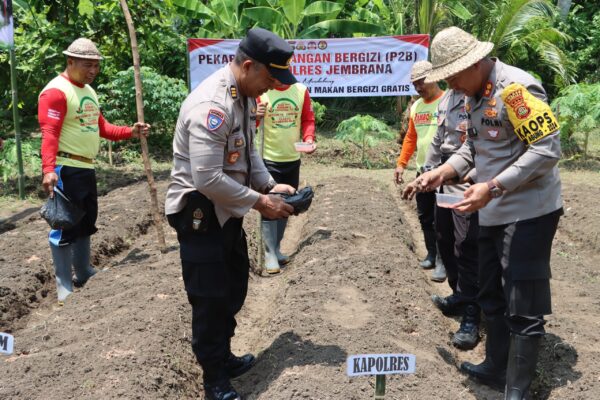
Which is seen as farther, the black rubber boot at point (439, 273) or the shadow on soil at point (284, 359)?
the black rubber boot at point (439, 273)

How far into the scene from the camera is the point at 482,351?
13.6 ft

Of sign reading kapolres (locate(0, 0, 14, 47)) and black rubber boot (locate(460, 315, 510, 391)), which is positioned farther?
sign reading kapolres (locate(0, 0, 14, 47))

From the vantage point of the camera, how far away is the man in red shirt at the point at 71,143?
4617 millimetres

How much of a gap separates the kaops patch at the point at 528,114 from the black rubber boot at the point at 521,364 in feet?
3.46

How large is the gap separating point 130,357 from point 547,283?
2359 millimetres

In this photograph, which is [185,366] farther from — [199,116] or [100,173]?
[100,173]

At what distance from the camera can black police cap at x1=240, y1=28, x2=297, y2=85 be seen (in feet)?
9.25

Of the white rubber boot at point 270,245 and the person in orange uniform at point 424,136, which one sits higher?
the person in orange uniform at point 424,136

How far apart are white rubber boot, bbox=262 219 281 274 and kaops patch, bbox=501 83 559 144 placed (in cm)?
306

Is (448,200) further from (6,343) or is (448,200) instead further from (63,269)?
(63,269)

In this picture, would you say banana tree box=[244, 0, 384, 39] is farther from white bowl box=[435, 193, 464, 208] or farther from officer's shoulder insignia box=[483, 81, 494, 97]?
white bowl box=[435, 193, 464, 208]

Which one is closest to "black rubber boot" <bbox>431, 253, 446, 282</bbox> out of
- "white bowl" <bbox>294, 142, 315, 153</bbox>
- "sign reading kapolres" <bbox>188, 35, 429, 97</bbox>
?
"white bowl" <bbox>294, 142, 315, 153</bbox>

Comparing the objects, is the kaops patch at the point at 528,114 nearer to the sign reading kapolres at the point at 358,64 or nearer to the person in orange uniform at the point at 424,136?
the person in orange uniform at the point at 424,136

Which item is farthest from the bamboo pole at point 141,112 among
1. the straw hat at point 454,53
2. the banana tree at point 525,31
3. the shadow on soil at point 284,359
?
the banana tree at point 525,31
